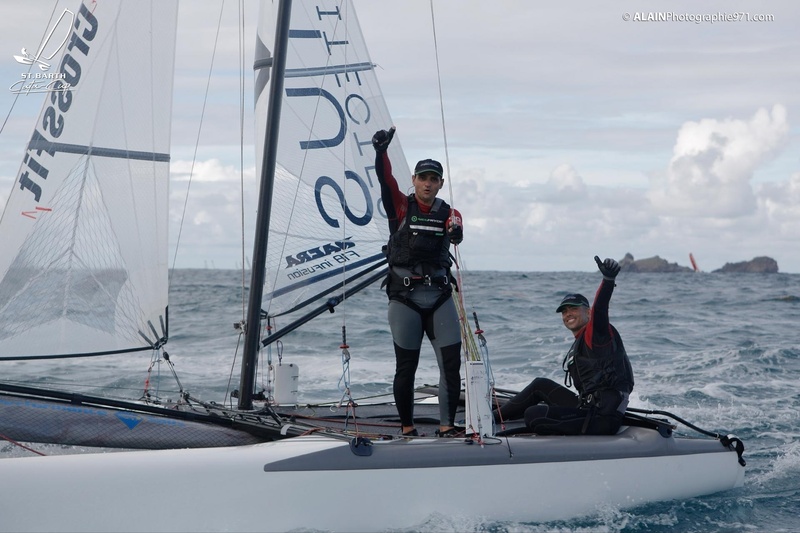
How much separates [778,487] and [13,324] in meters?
5.04

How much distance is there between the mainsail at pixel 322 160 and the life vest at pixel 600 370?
6.06ft

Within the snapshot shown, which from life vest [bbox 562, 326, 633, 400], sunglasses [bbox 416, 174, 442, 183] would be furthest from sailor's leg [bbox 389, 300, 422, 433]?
life vest [bbox 562, 326, 633, 400]

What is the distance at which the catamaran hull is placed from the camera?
4152 millimetres

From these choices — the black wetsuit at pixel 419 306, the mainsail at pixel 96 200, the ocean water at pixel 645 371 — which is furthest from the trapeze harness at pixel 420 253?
the mainsail at pixel 96 200

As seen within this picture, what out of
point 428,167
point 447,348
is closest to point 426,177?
point 428,167

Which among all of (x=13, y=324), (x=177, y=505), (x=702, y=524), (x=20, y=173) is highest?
(x=20, y=173)

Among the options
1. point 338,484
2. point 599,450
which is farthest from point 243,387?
point 599,450

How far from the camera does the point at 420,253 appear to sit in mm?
5039

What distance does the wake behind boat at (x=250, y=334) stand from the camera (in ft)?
14.1

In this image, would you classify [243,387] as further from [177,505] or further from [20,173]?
[20,173]

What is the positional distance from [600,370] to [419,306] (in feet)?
3.94

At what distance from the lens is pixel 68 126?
5.26m

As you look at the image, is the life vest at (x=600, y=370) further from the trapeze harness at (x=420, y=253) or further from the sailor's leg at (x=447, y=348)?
the trapeze harness at (x=420, y=253)

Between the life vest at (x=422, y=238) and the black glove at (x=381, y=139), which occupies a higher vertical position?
the black glove at (x=381, y=139)
